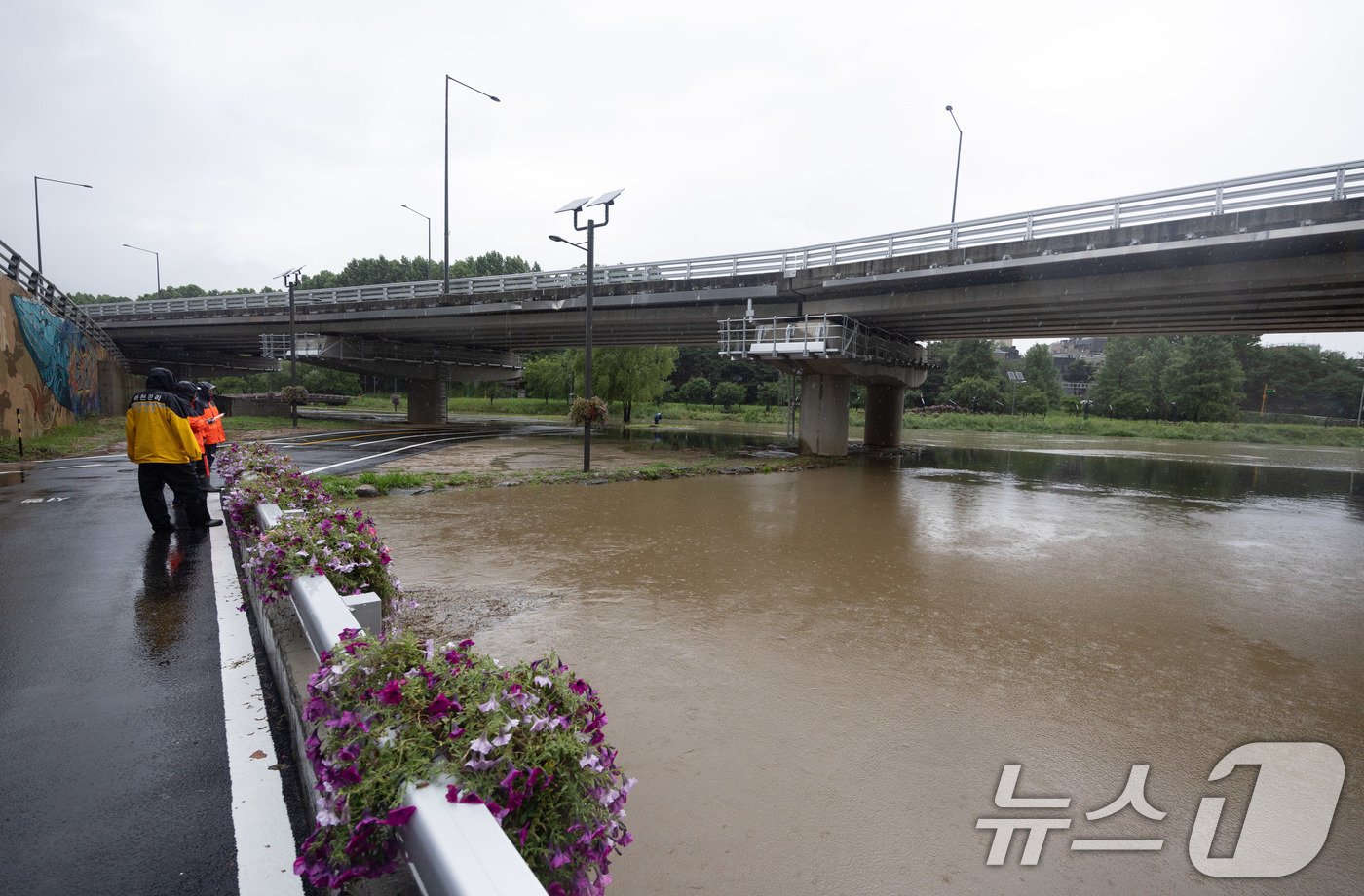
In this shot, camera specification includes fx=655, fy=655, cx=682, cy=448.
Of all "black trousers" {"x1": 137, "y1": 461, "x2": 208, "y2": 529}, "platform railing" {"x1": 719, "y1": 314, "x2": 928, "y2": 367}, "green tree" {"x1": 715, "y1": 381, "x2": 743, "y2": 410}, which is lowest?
"black trousers" {"x1": 137, "y1": 461, "x2": 208, "y2": 529}

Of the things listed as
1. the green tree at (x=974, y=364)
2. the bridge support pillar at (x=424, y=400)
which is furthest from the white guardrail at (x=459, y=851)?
the green tree at (x=974, y=364)

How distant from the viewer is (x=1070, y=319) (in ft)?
71.3

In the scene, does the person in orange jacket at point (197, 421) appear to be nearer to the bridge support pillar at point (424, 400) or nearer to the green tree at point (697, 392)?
the bridge support pillar at point (424, 400)

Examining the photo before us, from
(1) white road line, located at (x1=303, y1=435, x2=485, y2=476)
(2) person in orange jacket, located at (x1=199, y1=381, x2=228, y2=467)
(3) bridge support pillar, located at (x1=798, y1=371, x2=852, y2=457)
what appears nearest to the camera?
(2) person in orange jacket, located at (x1=199, y1=381, x2=228, y2=467)

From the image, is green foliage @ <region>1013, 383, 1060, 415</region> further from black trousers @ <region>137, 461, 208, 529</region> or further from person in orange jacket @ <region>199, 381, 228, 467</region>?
black trousers @ <region>137, 461, 208, 529</region>

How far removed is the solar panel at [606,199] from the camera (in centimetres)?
Result: 1538

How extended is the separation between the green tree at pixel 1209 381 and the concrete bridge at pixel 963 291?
112 feet

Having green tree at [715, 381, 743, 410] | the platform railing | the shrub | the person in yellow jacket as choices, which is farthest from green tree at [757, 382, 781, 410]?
the shrub

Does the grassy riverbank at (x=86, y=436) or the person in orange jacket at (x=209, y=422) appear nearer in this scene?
the person in orange jacket at (x=209, y=422)

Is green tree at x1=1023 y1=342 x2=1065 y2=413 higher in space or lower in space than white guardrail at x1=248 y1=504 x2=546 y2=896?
higher

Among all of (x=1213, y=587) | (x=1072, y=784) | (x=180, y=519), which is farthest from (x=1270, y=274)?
(x=180, y=519)

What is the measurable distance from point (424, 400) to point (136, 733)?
37.0 meters

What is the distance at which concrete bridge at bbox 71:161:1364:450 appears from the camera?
14000mm

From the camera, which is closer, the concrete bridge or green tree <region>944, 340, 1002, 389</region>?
the concrete bridge
